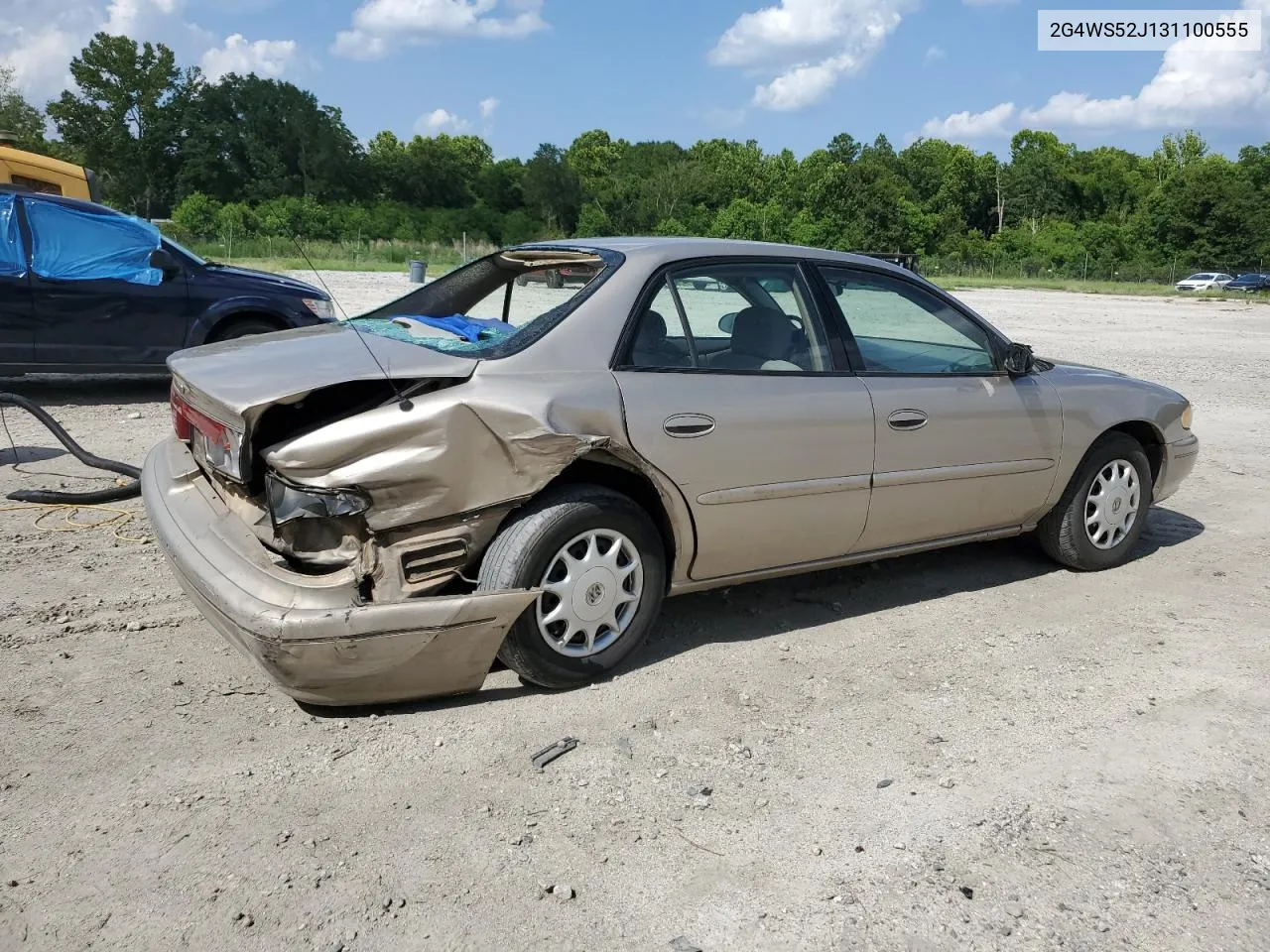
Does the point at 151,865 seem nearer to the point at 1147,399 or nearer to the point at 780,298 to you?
the point at 780,298

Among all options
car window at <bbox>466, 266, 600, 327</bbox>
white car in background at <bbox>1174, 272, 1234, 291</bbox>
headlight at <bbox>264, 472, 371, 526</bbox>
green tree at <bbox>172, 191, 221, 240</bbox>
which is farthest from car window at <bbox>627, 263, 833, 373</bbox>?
white car in background at <bbox>1174, 272, 1234, 291</bbox>

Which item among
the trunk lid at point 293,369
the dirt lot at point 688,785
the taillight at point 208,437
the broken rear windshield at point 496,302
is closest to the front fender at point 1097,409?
the dirt lot at point 688,785

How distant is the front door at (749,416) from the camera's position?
3.96 meters

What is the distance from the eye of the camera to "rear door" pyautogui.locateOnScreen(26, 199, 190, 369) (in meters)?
8.55

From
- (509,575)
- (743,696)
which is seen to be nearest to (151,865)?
(509,575)

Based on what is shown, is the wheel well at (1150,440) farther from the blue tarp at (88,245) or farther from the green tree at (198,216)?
the green tree at (198,216)

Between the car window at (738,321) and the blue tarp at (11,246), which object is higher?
the blue tarp at (11,246)

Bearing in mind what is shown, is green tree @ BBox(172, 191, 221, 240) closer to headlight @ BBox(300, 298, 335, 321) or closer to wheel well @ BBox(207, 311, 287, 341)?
headlight @ BBox(300, 298, 335, 321)

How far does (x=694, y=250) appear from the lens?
14.2 ft

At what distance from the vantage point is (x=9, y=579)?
473 centimetres

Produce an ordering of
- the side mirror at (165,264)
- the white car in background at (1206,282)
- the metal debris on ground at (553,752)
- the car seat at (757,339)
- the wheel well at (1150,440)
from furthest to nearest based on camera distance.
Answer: the white car in background at (1206,282), the side mirror at (165,264), the wheel well at (1150,440), the car seat at (757,339), the metal debris on ground at (553,752)

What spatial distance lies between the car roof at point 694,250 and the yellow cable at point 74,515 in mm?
2680

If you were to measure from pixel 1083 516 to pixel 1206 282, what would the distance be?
6185cm

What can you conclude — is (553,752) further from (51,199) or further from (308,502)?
(51,199)
